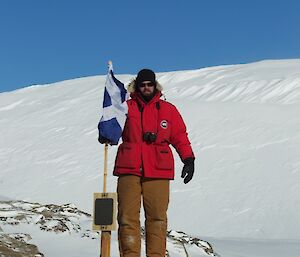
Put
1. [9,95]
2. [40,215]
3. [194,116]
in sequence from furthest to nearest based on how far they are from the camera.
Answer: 1. [9,95]
2. [194,116]
3. [40,215]

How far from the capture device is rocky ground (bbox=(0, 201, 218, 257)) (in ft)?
16.2

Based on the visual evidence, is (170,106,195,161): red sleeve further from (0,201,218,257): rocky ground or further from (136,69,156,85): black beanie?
(0,201,218,257): rocky ground

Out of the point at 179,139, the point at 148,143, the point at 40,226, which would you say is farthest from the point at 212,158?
the point at 148,143

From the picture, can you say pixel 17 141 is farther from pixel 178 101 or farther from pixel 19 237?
pixel 19 237

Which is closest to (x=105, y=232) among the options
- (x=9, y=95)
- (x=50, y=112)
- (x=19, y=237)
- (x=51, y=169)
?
(x=19, y=237)

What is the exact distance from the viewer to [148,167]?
3.43m

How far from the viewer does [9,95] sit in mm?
31391

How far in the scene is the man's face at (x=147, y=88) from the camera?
357cm

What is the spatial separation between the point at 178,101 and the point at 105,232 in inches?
764

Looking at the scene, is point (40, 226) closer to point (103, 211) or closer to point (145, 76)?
point (103, 211)

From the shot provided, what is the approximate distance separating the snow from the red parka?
194 centimetres

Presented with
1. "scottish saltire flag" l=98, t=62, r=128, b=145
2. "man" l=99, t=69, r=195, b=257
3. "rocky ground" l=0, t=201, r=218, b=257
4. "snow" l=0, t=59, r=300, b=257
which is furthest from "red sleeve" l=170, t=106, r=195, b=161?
"snow" l=0, t=59, r=300, b=257

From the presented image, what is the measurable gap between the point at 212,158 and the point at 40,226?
10.3m

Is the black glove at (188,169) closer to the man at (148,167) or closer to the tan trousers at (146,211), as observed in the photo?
the man at (148,167)
